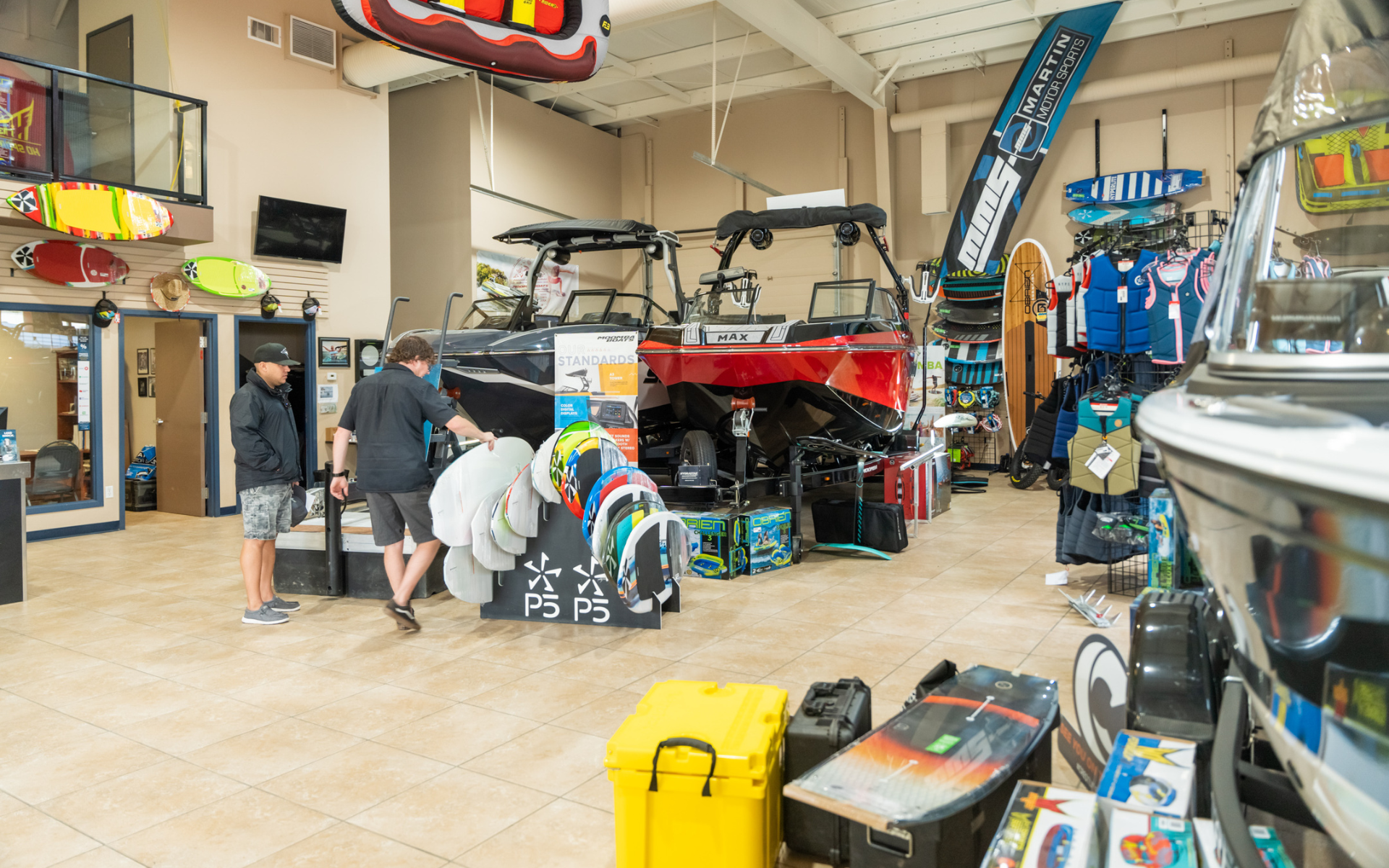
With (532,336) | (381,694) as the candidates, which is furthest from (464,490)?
(532,336)

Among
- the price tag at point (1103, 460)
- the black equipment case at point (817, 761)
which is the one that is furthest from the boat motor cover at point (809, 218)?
the black equipment case at point (817, 761)

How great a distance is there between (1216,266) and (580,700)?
2.53m

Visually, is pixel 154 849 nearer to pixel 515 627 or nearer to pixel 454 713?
pixel 454 713

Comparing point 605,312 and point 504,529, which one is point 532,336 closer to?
point 605,312

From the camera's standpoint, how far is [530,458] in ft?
14.9

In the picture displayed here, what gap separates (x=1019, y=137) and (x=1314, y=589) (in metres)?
10.9

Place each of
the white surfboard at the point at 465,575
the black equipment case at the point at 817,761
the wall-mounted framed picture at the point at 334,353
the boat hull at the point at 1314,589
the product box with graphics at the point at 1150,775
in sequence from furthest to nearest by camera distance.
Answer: the wall-mounted framed picture at the point at 334,353 → the white surfboard at the point at 465,575 → the black equipment case at the point at 817,761 → the product box with graphics at the point at 1150,775 → the boat hull at the point at 1314,589

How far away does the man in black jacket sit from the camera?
14.3ft

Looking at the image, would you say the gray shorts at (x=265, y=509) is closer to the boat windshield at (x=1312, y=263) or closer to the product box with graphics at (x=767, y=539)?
the product box with graphics at (x=767, y=539)

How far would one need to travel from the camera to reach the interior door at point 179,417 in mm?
8531

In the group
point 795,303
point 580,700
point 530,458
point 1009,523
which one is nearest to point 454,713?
point 580,700

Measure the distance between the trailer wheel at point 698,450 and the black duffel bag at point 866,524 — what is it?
0.96 m

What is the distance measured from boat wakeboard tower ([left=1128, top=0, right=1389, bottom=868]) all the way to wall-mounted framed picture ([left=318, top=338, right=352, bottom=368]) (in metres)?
9.02

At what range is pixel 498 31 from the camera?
4.43 metres
